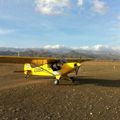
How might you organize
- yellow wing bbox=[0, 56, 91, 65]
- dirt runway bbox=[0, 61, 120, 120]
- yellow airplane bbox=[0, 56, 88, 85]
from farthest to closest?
yellow airplane bbox=[0, 56, 88, 85] < yellow wing bbox=[0, 56, 91, 65] < dirt runway bbox=[0, 61, 120, 120]

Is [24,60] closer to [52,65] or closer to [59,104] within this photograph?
[52,65]

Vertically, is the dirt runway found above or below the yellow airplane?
below

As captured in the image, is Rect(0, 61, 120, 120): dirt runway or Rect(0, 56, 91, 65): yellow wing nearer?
Rect(0, 61, 120, 120): dirt runway

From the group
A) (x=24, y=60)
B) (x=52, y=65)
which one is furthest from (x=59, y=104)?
(x=52, y=65)

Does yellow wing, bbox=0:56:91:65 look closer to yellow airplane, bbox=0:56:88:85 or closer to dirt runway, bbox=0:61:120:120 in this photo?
yellow airplane, bbox=0:56:88:85

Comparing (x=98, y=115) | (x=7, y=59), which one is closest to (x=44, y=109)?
(x=98, y=115)

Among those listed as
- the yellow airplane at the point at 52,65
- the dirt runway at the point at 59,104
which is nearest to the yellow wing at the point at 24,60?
the yellow airplane at the point at 52,65

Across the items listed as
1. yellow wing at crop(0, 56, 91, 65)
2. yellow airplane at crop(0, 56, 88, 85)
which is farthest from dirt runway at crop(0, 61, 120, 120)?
yellow airplane at crop(0, 56, 88, 85)

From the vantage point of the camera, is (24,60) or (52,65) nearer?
(24,60)

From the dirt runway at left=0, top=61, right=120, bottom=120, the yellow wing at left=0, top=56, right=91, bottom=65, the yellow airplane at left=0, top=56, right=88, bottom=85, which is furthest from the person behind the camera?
the yellow airplane at left=0, top=56, right=88, bottom=85

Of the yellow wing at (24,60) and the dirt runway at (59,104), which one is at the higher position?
the yellow wing at (24,60)

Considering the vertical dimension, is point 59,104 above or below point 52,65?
below

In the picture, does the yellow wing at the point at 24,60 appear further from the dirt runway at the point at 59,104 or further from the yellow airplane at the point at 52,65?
the dirt runway at the point at 59,104

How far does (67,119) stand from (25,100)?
3.95 metres
